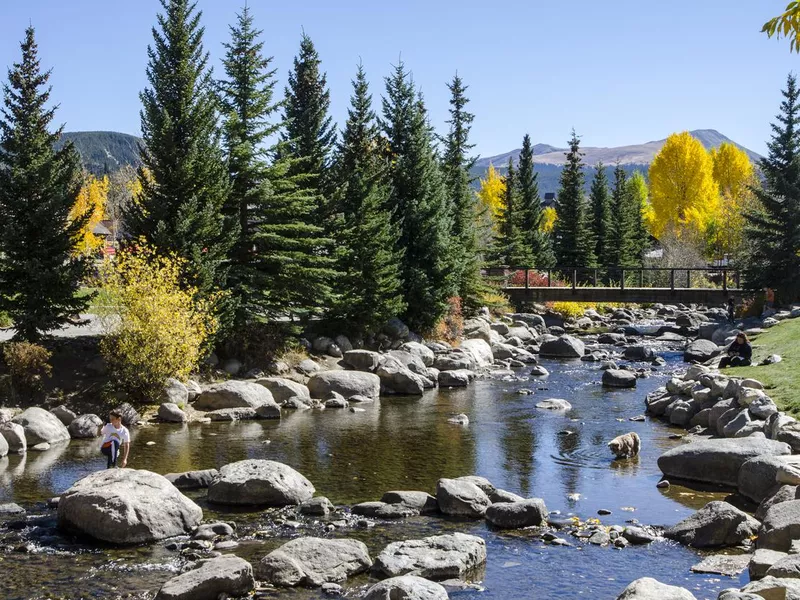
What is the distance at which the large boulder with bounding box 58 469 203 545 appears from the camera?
15977 millimetres

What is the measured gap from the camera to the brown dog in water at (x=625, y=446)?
2273 centimetres

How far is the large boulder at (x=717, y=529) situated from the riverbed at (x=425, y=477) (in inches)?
16.7

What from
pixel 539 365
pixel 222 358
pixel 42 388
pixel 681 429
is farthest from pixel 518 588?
pixel 539 365

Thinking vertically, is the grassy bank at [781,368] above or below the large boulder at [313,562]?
above

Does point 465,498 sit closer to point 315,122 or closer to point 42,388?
point 42,388

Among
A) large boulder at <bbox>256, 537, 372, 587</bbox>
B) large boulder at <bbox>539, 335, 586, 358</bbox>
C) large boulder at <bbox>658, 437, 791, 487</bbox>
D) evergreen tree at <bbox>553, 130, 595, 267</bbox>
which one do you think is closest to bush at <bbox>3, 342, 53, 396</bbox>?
large boulder at <bbox>256, 537, 372, 587</bbox>

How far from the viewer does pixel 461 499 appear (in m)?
17.8

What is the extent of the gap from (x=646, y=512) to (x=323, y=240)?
23.1m

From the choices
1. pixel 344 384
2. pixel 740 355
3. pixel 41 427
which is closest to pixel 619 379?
pixel 740 355

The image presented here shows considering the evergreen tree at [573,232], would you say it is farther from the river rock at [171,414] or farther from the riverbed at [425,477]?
the river rock at [171,414]

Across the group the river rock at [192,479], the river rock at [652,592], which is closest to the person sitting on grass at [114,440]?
the river rock at [192,479]

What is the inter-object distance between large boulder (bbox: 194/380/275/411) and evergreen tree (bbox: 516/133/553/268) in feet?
129

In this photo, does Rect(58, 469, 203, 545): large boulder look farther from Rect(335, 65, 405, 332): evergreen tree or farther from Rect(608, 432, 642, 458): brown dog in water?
Rect(335, 65, 405, 332): evergreen tree

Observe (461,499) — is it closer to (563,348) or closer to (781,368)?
(781,368)
